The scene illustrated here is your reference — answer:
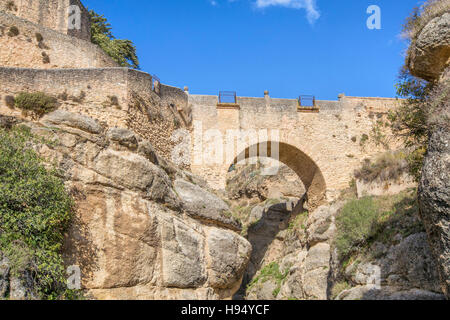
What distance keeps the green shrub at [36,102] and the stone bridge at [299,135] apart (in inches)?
231

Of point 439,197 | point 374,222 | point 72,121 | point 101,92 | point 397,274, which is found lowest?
point 397,274

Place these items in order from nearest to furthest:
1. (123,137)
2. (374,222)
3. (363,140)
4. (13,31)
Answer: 1. (123,137)
2. (374,222)
3. (13,31)
4. (363,140)

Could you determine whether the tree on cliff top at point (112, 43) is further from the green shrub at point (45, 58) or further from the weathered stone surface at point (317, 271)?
the weathered stone surface at point (317, 271)

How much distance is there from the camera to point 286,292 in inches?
689

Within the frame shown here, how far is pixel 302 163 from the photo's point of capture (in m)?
Answer: 19.5

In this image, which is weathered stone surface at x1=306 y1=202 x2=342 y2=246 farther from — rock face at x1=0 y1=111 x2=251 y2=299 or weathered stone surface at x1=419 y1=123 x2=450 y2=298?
weathered stone surface at x1=419 y1=123 x2=450 y2=298

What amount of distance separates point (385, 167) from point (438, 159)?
1125 centimetres

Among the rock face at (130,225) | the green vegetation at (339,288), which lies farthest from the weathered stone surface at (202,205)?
the green vegetation at (339,288)

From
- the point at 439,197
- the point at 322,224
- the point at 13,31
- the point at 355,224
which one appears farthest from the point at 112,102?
the point at 439,197

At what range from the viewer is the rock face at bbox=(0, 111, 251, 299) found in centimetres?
948

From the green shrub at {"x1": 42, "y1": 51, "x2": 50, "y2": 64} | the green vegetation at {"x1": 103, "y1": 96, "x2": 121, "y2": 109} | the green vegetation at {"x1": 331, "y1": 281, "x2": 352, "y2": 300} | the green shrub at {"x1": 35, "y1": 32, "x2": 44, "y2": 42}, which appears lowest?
the green vegetation at {"x1": 331, "y1": 281, "x2": 352, "y2": 300}

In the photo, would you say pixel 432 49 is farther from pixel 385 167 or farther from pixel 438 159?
pixel 385 167

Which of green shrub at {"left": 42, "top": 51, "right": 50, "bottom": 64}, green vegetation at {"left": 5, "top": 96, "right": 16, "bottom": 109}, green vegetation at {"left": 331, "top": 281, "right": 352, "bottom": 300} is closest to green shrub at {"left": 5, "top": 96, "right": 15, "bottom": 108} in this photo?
green vegetation at {"left": 5, "top": 96, "right": 16, "bottom": 109}

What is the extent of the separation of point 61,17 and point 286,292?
13.7m
